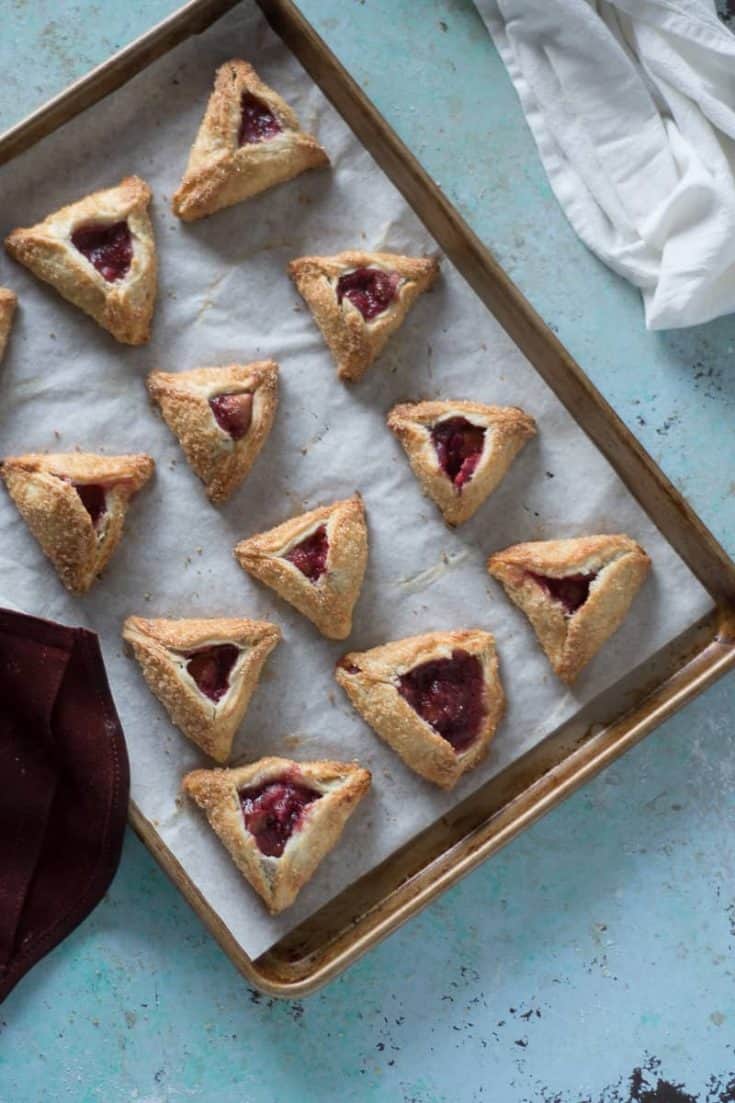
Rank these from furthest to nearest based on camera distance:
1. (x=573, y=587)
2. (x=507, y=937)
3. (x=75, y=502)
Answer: (x=507, y=937) → (x=573, y=587) → (x=75, y=502)

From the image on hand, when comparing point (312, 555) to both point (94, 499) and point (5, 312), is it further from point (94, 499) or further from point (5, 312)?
point (5, 312)

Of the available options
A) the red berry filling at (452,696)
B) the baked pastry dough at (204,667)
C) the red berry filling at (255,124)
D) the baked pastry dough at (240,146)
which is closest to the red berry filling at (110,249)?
the baked pastry dough at (240,146)

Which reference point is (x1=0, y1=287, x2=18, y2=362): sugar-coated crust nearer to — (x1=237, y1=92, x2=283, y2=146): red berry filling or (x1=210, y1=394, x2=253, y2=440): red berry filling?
(x1=210, y1=394, x2=253, y2=440): red berry filling

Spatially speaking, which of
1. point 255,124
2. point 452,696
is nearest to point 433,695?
point 452,696

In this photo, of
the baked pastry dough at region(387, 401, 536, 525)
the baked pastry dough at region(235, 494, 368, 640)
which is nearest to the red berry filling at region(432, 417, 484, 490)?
the baked pastry dough at region(387, 401, 536, 525)

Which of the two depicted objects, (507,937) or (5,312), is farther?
(507,937)

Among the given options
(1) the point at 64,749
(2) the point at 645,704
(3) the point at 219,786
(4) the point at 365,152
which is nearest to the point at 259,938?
(3) the point at 219,786

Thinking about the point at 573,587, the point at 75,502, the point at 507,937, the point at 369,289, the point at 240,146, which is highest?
the point at 240,146
